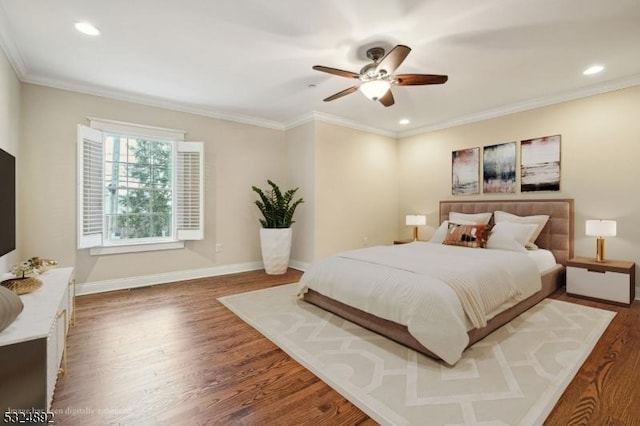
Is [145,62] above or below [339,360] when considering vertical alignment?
above

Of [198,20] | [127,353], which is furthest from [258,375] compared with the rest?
[198,20]

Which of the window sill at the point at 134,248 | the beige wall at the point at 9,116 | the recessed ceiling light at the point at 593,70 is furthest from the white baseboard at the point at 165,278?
the recessed ceiling light at the point at 593,70

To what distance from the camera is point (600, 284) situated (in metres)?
3.47

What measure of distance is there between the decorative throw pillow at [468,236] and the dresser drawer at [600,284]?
41.2 inches

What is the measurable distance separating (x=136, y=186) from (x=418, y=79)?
405 centimetres

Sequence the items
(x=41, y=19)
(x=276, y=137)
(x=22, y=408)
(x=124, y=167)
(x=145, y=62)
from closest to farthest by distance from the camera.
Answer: (x=22, y=408) < (x=41, y=19) < (x=145, y=62) < (x=124, y=167) < (x=276, y=137)

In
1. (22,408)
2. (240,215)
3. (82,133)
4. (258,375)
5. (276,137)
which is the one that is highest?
(276,137)

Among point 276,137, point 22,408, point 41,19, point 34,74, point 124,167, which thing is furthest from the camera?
point 276,137

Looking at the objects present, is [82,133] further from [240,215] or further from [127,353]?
[127,353]

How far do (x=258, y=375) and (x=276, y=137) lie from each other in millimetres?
4425

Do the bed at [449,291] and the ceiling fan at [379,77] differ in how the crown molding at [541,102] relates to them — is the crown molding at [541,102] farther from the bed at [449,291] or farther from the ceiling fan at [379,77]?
the ceiling fan at [379,77]

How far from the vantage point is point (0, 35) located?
2582 mm

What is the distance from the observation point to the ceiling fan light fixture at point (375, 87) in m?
2.81

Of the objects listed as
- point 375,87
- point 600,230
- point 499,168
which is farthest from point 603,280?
point 375,87
